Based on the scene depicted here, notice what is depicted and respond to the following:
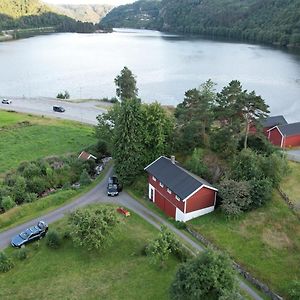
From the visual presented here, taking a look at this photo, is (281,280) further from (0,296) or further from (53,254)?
(0,296)

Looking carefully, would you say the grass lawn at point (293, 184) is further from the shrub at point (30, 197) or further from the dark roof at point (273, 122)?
the shrub at point (30, 197)

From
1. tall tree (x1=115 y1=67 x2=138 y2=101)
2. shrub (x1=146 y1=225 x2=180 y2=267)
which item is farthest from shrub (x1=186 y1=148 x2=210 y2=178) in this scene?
tall tree (x1=115 y1=67 x2=138 y2=101)

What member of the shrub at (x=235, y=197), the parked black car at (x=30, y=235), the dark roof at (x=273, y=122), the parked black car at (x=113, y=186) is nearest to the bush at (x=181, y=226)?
the shrub at (x=235, y=197)

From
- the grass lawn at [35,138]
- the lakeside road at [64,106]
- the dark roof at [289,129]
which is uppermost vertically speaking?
the dark roof at [289,129]

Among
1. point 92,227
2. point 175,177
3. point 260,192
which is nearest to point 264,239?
point 260,192

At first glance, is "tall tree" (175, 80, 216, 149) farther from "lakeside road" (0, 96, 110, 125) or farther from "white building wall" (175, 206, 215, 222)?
"lakeside road" (0, 96, 110, 125)

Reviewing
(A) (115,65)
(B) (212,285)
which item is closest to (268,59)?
(A) (115,65)

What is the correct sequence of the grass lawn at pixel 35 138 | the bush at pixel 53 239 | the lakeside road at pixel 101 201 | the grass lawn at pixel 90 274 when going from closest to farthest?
the grass lawn at pixel 90 274, the bush at pixel 53 239, the lakeside road at pixel 101 201, the grass lawn at pixel 35 138
